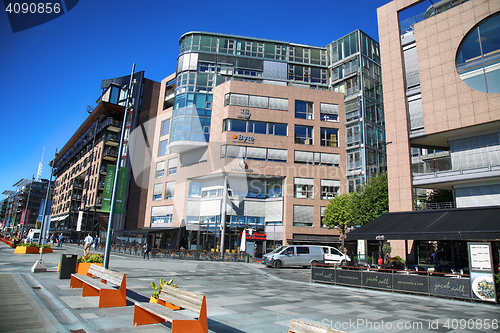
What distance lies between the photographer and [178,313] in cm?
566

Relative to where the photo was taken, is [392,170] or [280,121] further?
[280,121]

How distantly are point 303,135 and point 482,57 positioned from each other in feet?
75.3

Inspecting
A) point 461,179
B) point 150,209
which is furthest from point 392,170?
point 150,209

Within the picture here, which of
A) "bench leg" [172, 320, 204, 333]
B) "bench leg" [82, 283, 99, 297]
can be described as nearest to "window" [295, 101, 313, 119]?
"bench leg" [82, 283, 99, 297]

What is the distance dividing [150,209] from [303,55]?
3396 cm

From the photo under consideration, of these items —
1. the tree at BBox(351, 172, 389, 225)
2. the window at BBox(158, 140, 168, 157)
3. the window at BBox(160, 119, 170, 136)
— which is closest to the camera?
the tree at BBox(351, 172, 389, 225)

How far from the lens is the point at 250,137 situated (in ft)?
133

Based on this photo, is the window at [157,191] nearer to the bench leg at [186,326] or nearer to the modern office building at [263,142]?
the modern office building at [263,142]

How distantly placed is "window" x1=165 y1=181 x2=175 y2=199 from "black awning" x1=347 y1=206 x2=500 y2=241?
108ft

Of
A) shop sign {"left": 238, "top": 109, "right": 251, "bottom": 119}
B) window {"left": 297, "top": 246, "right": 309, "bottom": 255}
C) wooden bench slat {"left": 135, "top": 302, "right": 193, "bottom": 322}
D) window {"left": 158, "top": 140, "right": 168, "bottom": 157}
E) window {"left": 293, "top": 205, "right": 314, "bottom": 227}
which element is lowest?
wooden bench slat {"left": 135, "top": 302, "right": 193, "bottom": 322}

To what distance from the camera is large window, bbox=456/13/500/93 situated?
816 inches

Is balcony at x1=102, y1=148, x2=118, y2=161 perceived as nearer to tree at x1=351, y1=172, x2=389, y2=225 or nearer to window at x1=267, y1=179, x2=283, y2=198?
window at x1=267, y1=179, x2=283, y2=198

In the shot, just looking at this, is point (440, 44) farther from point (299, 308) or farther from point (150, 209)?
point (150, 209)

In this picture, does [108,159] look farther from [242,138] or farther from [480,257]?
[480,257]
